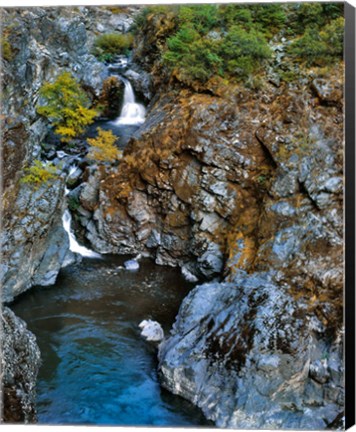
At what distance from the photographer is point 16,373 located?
4.97 meters

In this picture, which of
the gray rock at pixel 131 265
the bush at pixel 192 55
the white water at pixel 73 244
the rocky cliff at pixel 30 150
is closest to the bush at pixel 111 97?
the rocky cliff at pixel 30 150

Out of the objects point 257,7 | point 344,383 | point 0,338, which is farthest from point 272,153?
point 0,338

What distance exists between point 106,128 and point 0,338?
276 inches

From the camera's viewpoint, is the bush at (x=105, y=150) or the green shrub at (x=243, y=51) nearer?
the green shrub at (x=243, y=51)

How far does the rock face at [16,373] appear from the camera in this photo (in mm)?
4871

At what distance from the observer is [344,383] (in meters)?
5.07

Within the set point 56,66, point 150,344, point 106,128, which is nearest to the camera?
point 150,344

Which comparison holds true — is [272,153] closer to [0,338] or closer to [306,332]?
[306,332]

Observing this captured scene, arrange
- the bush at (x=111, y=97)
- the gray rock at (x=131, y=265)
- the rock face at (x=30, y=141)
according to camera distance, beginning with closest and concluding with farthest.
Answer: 1. the rock face at (x=30, y=141)
2. the gray rock at (x=131, y=265)
3. the bush at (x=111, y=97)

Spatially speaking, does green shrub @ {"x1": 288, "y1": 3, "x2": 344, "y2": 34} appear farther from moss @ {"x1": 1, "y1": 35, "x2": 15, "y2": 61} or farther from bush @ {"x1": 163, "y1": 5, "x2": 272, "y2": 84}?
moss @ {"x1": 1, "y1": 35, "x2": 15, "y2": 61}

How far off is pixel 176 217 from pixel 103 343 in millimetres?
3469

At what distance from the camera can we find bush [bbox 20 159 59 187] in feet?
27.2

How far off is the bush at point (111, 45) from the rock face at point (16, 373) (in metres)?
7.46

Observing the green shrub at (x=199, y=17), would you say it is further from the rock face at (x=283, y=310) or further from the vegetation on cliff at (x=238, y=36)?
the rock face at (x=283, y=310)
